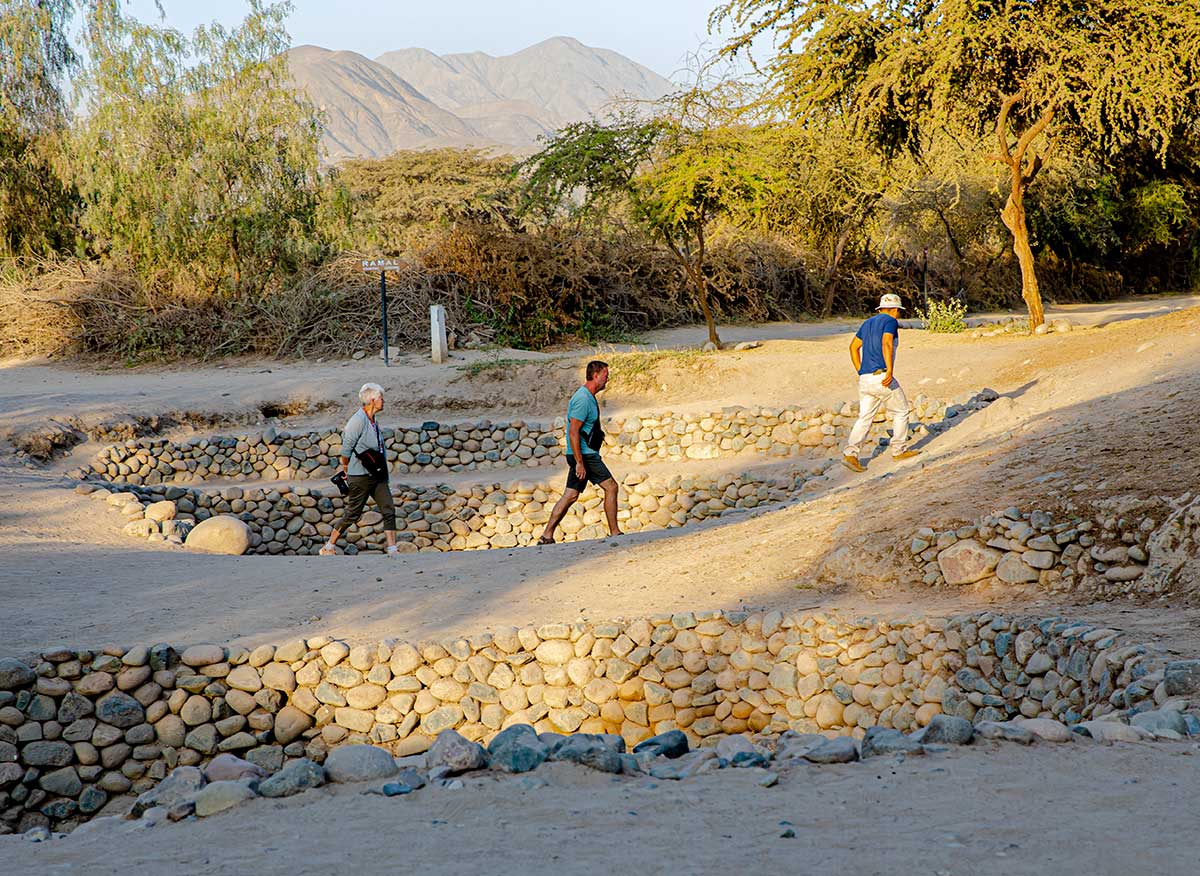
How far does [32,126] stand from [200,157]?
19.4 feet

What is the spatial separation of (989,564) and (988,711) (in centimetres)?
136

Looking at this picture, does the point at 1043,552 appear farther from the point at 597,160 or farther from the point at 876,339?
the point at 597,160

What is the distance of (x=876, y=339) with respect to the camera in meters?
10.7

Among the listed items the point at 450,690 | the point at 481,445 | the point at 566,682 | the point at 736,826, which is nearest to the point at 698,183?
the point at 481,445

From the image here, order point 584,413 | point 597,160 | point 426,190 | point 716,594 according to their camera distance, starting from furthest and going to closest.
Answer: point 426,190
point 597,160
point 584,413
point 716,594

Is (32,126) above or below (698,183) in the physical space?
above

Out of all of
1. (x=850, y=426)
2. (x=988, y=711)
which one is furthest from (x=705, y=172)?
(x=988, y=711)

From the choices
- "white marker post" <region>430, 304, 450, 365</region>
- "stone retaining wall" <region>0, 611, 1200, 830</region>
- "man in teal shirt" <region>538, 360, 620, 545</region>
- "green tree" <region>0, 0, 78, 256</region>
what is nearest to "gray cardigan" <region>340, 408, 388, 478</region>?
"man in teal shirt" <region>538, 360, 620, 545</region>

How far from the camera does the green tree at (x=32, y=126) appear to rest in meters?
24.2

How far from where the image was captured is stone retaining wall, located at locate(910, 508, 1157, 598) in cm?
620

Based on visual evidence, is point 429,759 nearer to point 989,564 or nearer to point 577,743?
point 577,743

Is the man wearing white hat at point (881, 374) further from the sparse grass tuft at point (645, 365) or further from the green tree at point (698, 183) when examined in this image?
the green tree at point (698, 183)

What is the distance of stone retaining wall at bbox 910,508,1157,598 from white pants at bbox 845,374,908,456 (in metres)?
3.99

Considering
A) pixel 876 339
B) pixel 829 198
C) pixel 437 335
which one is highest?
pixel 829 198
